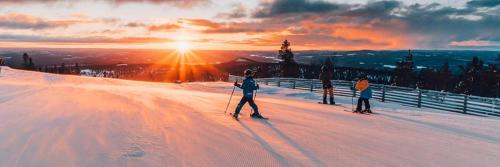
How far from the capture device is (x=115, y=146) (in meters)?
7.51

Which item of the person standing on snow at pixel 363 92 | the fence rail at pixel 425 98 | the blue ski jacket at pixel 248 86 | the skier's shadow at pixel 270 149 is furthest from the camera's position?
the fence rail at pixel 425 98

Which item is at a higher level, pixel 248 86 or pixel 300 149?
pixel 248 86

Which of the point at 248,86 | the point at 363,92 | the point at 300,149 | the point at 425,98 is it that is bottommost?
the point at 425,98

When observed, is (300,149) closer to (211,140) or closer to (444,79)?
(211,140)

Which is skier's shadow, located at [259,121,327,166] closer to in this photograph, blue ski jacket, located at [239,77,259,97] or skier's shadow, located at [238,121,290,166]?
skier's shadow, located at [238,121,290,166]

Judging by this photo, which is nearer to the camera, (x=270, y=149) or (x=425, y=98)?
(x=270, y=149)

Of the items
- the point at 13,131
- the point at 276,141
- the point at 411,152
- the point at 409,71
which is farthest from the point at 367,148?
the point at 409,71

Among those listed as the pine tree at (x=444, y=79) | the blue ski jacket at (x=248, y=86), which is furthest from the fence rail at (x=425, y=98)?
the pine tree at (x=444, y=79)

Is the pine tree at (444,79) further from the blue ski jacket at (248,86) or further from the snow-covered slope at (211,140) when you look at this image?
the blue ski jacket at (248,86)

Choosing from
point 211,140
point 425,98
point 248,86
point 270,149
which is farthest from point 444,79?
point 211,140

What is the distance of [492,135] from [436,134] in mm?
2052

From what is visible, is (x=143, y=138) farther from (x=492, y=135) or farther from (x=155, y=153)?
(x=492, y=135)

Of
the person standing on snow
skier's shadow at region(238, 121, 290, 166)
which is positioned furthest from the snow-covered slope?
the person standing on snow

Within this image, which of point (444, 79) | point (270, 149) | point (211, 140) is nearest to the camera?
point (270, 149)
